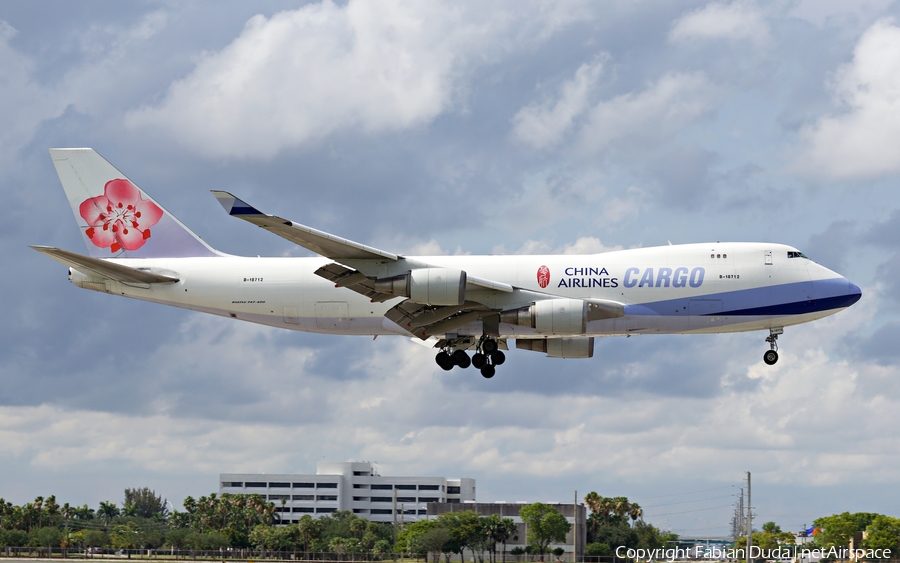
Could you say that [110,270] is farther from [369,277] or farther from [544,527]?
[544,527]

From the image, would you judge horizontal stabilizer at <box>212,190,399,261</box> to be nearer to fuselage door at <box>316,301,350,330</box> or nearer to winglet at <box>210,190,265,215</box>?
winglet at <box>210,190,265,215</box>

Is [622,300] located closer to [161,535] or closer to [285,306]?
[285,306]

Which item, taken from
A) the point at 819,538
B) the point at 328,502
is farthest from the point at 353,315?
the point at 328,502

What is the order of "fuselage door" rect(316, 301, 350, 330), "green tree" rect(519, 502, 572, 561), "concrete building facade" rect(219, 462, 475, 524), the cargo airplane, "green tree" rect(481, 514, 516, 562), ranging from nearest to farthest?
the cargo airplane
"fuselage door" rect(316, 301, 350, 330)
"green tree" rect(481, 514, 516, 562)
"green tree" rect(519, 502, 572, 561)
"concrete building facade" rect(219, 462, 475, 524)

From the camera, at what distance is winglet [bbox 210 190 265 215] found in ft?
131

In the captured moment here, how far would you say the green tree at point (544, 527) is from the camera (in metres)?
123

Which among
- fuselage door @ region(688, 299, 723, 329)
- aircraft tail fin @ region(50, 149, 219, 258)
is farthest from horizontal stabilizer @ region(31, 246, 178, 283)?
fuselage door @ region(688, 299, 723, 329)

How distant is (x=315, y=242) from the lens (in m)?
43.8

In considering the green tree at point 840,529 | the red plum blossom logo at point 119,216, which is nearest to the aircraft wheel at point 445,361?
the red plum blossom logo at point 119,216

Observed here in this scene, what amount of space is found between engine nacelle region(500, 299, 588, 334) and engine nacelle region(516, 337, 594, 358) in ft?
21.7

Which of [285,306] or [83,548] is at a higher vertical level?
[285,306]

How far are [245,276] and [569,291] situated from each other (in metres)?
15.9

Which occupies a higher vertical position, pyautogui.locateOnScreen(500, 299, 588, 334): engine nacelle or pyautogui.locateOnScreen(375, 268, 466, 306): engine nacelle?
pyautogui.locateOnScreen(375, 268, 466, 306): engine nacelle

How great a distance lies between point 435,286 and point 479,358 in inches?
263
